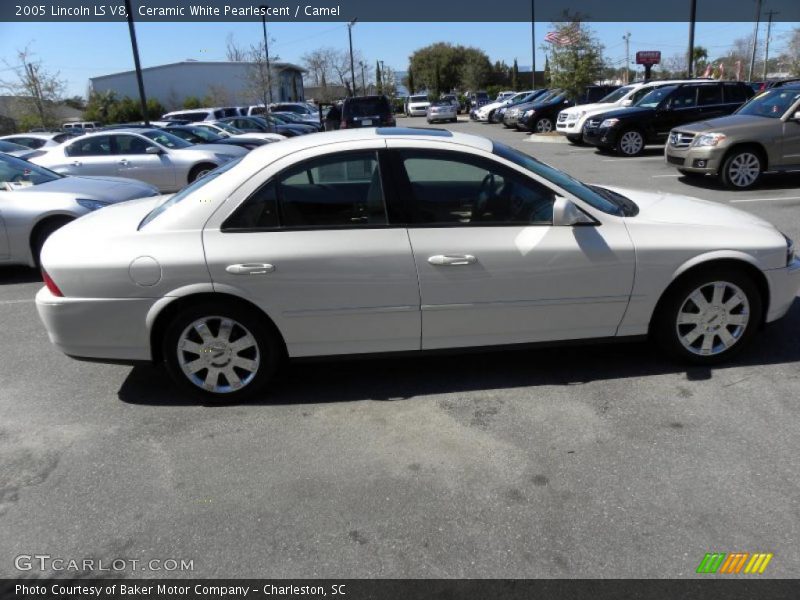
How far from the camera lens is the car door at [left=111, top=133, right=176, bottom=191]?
11.7 meters

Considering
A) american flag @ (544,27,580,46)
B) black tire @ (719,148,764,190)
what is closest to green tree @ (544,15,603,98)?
american flag @ (544,27,580,46)

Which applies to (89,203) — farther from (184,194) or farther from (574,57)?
(574,57)

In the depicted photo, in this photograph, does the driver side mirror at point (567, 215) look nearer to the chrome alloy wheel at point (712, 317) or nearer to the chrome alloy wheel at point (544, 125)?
the chrome alloy wheel at point (712, 317)

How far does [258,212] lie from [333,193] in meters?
0.46

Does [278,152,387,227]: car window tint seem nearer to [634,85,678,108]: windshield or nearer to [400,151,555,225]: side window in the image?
[400,151,555,225]: side window

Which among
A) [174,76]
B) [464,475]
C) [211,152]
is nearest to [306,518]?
[464,475]

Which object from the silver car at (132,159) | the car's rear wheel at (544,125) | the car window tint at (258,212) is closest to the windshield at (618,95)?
the car's rear wheel at (544,125)

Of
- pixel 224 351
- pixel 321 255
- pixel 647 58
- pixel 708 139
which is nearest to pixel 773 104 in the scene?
pixel 708 139

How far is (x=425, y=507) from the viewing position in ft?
9.21

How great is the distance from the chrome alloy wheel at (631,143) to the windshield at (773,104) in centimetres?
449

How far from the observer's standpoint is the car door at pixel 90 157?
454 inches

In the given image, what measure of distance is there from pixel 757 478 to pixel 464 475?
4.54 ft

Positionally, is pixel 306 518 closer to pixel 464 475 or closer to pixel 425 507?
pixel 425 507
